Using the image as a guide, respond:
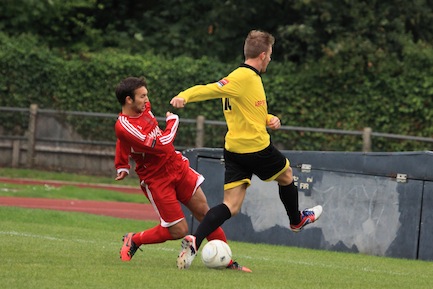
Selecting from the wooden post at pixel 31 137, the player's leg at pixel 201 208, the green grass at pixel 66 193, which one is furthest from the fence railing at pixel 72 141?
the player's leg at pixel 201 208

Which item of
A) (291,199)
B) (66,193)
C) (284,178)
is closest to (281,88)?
(66,193)

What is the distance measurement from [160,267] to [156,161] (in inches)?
36.2

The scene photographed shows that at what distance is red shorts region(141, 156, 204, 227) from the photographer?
9.73 metres

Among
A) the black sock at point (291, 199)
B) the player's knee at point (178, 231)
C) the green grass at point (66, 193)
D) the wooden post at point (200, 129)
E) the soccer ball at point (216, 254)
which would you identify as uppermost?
the wooden post at point (200, 129)

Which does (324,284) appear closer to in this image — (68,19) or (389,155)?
(389,155)

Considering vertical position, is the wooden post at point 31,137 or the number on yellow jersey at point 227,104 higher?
the number on yellow jersey at point 227,104

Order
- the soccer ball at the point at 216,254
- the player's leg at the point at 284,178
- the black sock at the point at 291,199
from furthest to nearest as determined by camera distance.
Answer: the black sock at the point at 291,199, the player's leg at the point at 284,178, the soccer ball at the point at 216,254

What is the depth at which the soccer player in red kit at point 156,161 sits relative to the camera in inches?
376

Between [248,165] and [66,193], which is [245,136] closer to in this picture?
[248,165]

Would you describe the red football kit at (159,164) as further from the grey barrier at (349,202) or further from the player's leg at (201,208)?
the grey barrier at (349,202)

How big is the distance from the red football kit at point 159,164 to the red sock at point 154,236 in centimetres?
10

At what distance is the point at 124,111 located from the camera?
9.75m

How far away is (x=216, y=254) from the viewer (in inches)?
373

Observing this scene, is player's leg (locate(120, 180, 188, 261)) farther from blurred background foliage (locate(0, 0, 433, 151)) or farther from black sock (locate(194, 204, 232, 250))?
blurred background foliage (locate(0, 0, 433, 151))
